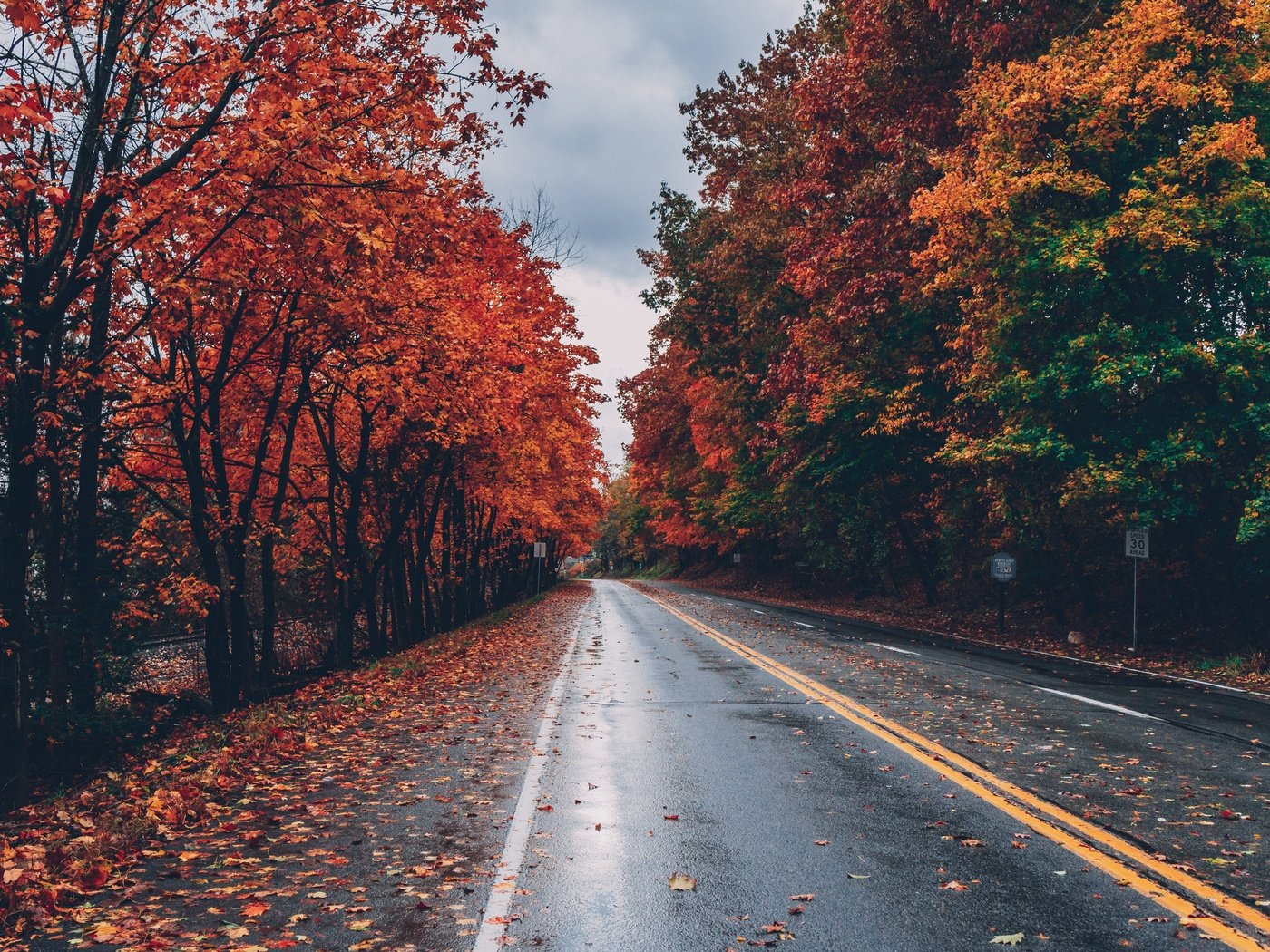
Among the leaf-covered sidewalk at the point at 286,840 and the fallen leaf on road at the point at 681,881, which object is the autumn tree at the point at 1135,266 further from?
the fallen leaf on road at the point at 681,881

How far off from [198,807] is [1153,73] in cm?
1689

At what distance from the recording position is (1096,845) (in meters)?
5.54

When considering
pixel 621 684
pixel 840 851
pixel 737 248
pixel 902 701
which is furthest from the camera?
pixel 737 248

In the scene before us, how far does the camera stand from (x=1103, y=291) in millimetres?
16266

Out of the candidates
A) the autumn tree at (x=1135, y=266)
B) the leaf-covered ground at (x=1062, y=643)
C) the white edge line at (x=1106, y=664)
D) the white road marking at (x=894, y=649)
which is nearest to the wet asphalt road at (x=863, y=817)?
the white edge line at (x=1106, y=664)

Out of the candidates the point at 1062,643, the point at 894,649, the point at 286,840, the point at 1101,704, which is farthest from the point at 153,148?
the point at 1062,643

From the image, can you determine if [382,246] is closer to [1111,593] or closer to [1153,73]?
[1153,73]

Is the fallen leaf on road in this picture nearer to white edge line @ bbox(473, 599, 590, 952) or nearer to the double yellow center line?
white edge line @ bbox(473, 599, 590, 952)

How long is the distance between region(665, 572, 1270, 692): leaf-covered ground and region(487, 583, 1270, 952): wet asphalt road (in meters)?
3.13

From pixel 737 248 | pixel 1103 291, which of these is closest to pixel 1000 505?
pixel 1103 291

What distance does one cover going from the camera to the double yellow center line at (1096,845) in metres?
4.40

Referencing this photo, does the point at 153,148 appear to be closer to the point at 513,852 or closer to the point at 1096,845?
the point at 513,852

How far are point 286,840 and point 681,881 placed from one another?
2623 millimetres

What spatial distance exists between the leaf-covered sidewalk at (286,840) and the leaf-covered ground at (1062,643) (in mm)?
11160
